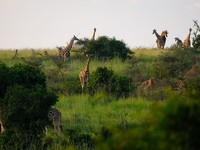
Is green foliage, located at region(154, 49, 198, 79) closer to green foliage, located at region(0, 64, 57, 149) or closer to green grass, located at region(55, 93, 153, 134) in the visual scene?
green grass, located at region(55, 93, 153, 134)

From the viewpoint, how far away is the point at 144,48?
3594 cm

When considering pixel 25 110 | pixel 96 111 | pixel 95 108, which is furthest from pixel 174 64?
pixel 25 110

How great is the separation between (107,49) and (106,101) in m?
11.2

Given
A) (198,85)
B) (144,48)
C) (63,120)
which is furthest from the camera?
(144,48)

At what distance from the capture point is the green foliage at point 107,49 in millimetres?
31967

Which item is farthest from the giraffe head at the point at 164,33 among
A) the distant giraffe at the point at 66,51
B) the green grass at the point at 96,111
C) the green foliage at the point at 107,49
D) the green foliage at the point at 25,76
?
the green foliage at the point at 25,76

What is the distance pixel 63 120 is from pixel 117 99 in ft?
16.9

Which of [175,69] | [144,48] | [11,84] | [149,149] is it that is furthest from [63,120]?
[144,48]

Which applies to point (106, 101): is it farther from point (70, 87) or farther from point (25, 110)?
point (25, 110)

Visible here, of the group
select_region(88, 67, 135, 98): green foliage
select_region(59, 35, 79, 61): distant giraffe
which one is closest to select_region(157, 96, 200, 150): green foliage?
select_region(88, 67, 135, 98): green foliage

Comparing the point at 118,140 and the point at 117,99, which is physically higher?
the point at 118,140

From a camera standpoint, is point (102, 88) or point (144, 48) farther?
point (144, 48)

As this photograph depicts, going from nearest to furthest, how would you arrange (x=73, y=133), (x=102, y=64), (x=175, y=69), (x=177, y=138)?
1. (x=177, y=138)
2. (x=73, y=133)
3. (x=175, y=69)
4. (x=102, y=64)

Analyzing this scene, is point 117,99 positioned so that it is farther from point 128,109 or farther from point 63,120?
point 63,120
